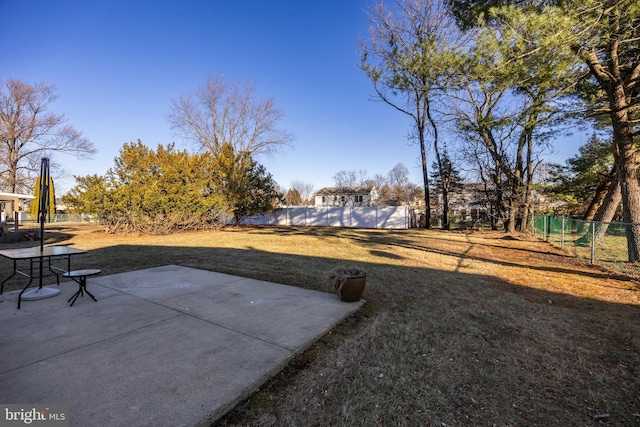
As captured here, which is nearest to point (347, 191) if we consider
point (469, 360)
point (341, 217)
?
point (341, 217)

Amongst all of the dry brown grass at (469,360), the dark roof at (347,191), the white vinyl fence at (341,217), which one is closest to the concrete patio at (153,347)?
the dry brown grass at (469,360)

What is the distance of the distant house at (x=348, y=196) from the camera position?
1722 inches

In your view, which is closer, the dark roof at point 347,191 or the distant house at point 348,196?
the distant house at point 348,196

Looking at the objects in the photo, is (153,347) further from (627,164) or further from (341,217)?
(341,217)

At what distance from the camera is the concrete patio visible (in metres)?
1.96

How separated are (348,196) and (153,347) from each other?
42294mm

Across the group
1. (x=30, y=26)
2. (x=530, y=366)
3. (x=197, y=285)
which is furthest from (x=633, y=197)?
(x=30, y=26)

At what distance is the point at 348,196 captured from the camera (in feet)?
146

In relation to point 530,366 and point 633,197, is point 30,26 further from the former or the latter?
point 633,197

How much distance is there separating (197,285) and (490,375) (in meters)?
4.49

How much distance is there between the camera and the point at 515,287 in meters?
5.50

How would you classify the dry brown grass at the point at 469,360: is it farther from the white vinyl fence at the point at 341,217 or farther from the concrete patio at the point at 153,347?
the white vinyl fence at the point at 341,217

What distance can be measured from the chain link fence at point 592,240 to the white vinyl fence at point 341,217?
9.85m

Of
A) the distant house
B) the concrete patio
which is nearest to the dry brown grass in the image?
the concrete patio
